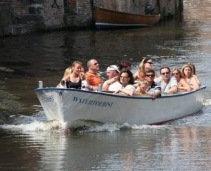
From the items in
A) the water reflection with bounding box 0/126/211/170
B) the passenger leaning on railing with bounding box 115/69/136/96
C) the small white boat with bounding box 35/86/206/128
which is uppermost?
the passenger leaning on railing with bounding box 115/69/136/96

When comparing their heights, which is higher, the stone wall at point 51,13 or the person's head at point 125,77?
the stone wall at point 51,13

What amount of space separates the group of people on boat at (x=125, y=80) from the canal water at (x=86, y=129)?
648mm

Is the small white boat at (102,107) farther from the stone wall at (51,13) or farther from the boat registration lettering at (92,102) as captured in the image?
the stone wall at (51,13)

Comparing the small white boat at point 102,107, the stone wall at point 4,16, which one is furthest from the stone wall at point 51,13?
the small white boat at point 102,107

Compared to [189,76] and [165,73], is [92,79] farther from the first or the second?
[189,76]

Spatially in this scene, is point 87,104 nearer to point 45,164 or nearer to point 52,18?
point 45,164

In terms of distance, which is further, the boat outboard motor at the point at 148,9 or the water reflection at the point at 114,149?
the boat outboard motor at the point at 148,9

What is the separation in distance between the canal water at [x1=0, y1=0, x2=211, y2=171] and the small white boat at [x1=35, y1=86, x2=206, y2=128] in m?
0.18

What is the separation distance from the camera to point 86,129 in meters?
14.9

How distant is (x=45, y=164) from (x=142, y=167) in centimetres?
138

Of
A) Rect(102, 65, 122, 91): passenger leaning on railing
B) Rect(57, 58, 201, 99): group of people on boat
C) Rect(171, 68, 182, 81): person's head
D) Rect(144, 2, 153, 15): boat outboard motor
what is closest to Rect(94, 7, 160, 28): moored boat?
Rect(144, 2, 153, 15): boat outboard motor

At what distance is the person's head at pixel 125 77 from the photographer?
1505cm

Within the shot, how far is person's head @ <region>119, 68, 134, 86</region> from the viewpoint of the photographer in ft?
49.4

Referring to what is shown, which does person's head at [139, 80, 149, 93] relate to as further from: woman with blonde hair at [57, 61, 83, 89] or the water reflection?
woman with blonde hair at [57, 61, 83, 89]
